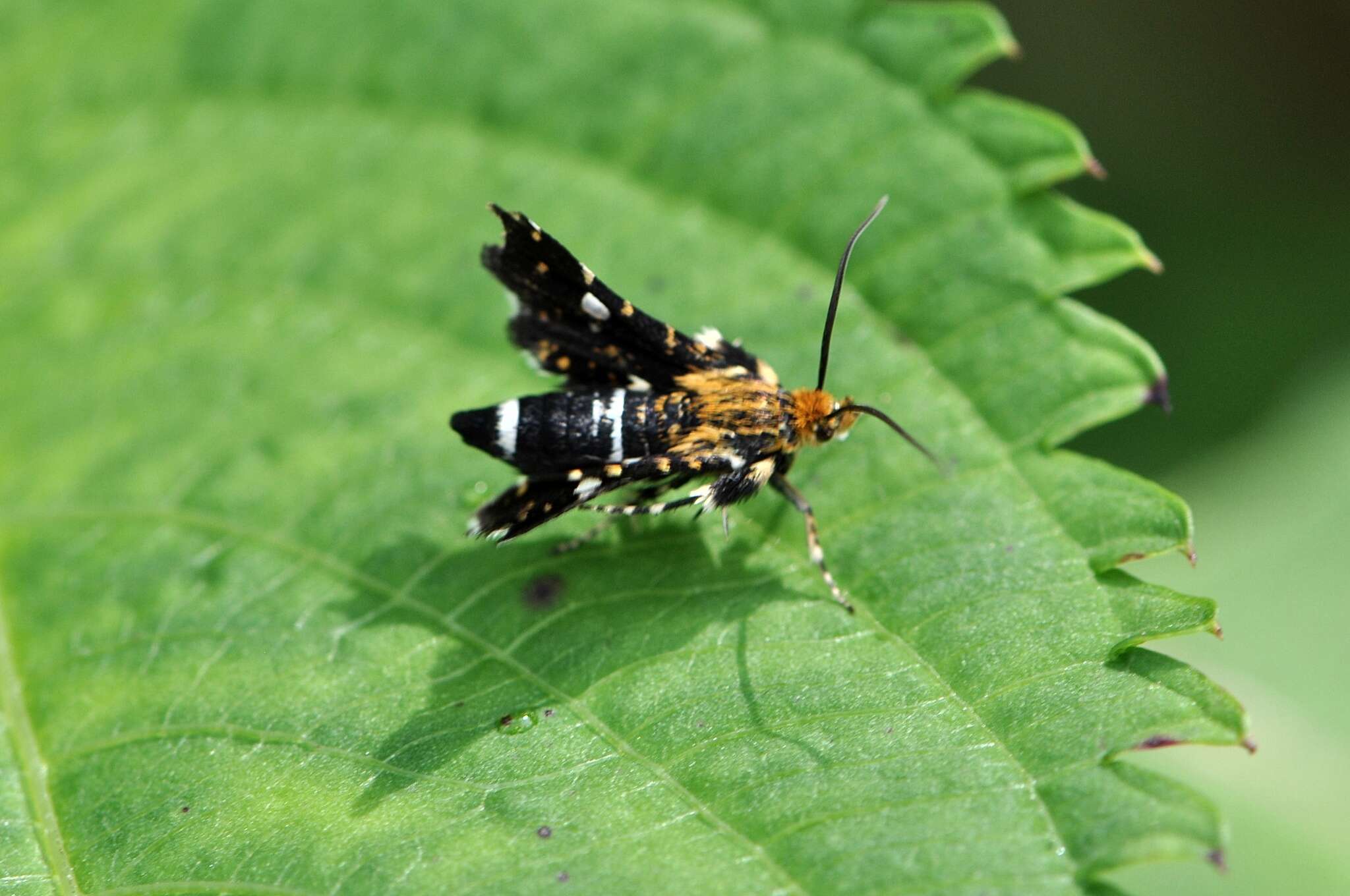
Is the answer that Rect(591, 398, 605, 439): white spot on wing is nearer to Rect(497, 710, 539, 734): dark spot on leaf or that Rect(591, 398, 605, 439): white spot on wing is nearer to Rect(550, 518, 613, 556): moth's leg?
Rect(550, 518, 613, 556): moth's leg

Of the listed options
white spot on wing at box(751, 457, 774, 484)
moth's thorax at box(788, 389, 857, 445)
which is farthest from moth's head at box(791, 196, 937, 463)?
white spot on wing at box(751, 457, 774, 484)

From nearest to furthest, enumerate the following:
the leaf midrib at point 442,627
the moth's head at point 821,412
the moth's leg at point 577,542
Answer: the leaf midrib at point 442,627 < the moth's head at point 821,412 < the moth's leg at point 577,542

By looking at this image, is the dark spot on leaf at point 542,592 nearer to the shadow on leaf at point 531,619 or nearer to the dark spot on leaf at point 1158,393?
the shadow on leaf at point 531,619

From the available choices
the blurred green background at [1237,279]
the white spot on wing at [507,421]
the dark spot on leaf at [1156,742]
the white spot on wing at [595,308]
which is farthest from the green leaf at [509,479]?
the blurred green background at [1237,279]

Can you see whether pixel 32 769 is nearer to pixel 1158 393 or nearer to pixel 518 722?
pixel 518 722

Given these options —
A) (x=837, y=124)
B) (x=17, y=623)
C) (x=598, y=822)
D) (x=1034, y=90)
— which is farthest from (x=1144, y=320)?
(x=17, y=623)

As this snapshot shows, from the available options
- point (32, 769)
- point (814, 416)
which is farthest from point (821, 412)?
point (32, 769)

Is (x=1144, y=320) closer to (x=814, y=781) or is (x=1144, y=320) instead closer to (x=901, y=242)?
(x=901, y=242)
